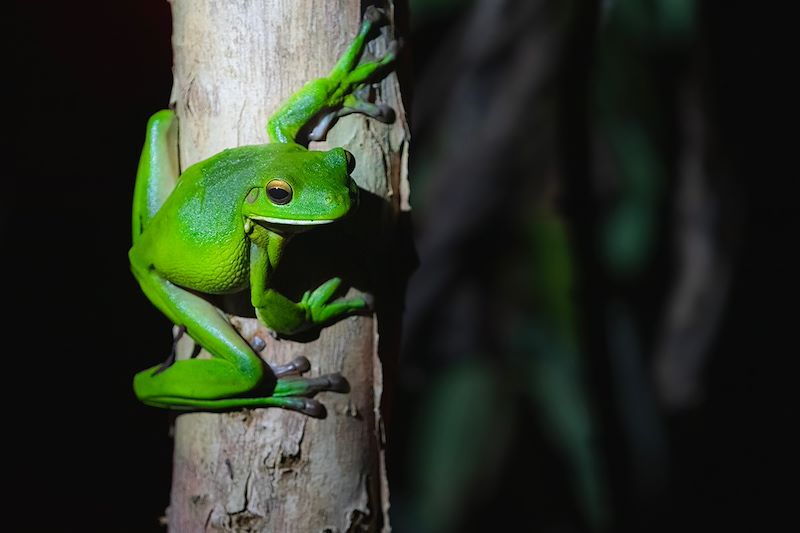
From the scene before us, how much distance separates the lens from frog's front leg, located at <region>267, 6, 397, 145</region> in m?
1.04

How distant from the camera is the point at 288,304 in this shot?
104 centimetres

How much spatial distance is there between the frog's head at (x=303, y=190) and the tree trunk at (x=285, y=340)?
60 mm

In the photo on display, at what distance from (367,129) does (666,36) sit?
2018mm

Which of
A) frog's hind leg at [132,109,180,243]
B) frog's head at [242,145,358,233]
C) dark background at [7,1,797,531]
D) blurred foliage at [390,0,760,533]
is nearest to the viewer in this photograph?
frog's head at [242,145,358,233]

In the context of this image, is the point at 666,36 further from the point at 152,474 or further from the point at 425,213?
the point at 152,474

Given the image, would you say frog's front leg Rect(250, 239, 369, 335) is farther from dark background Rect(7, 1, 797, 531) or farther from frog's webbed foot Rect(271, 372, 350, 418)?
dark background Rect(7, 1, 797, 531)

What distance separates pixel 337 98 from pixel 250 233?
23 centimetres

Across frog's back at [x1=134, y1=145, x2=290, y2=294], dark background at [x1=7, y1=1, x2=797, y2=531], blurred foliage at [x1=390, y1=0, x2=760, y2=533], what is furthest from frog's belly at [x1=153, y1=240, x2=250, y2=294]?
blurred foliage at [x1=390, y1=0, x2=760, y2=533]

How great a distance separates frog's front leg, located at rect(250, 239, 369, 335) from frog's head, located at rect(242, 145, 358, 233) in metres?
0.06

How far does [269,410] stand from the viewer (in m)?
1.09

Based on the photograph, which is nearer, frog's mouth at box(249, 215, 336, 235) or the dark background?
frog's mouth at box(249, 215, 336, 235)

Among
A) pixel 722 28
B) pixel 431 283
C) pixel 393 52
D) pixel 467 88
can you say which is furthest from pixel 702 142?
pixel 393 52

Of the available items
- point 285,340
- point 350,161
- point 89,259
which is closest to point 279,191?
point 350,161

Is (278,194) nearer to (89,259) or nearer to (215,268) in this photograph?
(215,268)
